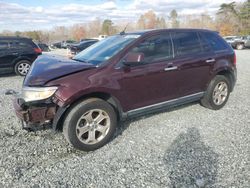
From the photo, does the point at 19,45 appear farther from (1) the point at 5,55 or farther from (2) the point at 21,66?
(2) the point at 21,66

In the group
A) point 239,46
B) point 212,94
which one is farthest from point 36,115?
point 239,46

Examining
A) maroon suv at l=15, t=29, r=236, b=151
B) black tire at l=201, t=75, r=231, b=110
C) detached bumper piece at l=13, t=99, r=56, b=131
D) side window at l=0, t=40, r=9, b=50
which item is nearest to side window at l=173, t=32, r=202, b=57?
maroon suv at l=15, t=29, r=236, b=151

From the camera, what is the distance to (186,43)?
4379 mm

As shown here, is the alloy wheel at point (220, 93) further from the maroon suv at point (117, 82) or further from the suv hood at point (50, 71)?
the suv hood at point (50, 71)

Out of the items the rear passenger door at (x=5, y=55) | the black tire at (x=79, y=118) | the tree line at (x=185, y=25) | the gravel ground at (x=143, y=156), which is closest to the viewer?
the gravel ground at (x=143, y=156)

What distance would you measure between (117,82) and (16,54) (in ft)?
23.9

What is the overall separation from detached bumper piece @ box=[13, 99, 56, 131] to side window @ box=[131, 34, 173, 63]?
163 centimetres

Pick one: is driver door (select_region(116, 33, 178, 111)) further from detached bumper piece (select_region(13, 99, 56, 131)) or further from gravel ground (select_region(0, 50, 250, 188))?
detached bumper piece (select_region(13, 99, 56, 131))

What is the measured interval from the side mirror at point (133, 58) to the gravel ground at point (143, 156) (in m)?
1.27

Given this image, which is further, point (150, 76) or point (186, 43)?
point (186, 43)

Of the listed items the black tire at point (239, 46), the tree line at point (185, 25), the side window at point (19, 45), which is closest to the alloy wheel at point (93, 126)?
the side window at point (19, 45)

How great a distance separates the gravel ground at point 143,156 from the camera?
2.73 meters

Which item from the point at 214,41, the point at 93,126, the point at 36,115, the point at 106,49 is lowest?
the point at 93,126

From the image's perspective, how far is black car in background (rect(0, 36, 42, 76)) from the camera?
29.6ft
